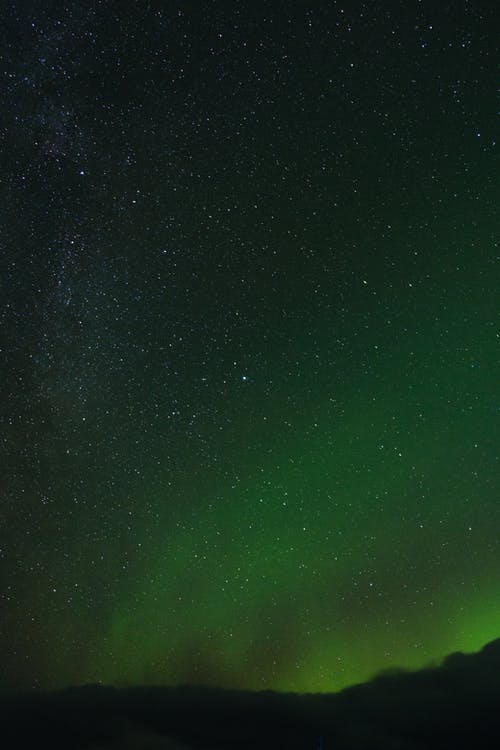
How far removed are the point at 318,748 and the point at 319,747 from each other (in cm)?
12

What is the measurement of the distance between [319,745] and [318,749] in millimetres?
1044

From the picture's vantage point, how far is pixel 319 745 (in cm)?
4344

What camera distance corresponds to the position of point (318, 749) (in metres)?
42.5

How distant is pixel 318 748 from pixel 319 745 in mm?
886

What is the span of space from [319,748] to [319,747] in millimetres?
127

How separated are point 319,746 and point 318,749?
1.91 feet

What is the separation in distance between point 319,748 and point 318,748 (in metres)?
0.15

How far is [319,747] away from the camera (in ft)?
140

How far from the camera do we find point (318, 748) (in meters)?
42.7

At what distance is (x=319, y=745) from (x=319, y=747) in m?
0.87

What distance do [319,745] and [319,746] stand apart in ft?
A: 1.56

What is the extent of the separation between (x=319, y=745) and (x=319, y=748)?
3.24ft

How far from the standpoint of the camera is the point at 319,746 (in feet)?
141
